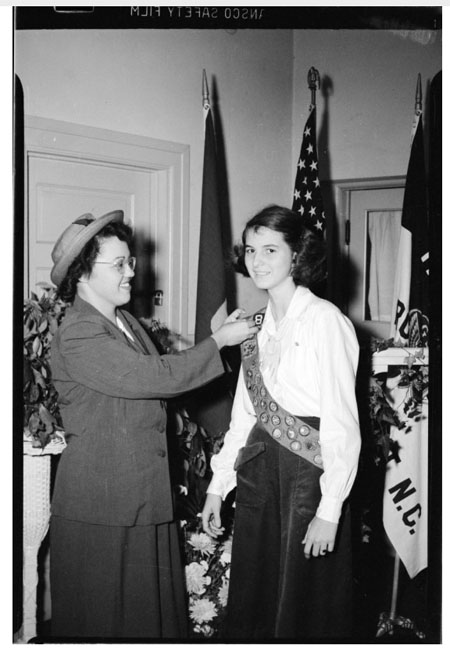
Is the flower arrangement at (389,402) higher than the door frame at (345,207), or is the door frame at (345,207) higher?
the door frame at (345,207)

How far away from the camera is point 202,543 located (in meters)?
2.38

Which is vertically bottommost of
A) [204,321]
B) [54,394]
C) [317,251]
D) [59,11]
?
[54,394]

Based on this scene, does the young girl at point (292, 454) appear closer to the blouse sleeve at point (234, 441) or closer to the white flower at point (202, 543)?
the blouse sleeve at point (234, 441)

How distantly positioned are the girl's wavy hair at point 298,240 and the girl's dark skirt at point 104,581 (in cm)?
94

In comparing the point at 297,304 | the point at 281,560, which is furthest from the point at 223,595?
the point at 297,304

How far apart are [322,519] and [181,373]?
1.94ft

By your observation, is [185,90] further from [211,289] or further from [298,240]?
[298,240]

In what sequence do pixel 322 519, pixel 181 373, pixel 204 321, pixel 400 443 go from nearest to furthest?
pixel 322 519 → pixel 181 373 → pixel 400 443 → pixel 204 321

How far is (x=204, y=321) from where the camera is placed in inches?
111

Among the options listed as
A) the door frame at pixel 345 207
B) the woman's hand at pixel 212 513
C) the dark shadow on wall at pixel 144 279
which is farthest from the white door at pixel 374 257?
the woman's hand at pixel 212 513

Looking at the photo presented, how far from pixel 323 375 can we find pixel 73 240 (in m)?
0.87

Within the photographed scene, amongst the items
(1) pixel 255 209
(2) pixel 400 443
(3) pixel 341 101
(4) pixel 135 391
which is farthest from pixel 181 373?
(3) pixel 341 101

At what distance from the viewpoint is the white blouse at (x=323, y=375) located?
160 cm
